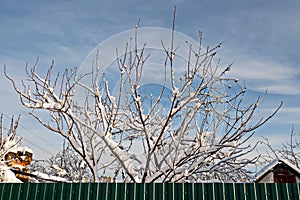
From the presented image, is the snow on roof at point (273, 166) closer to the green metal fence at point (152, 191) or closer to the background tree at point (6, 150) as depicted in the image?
the green metal fence at point (152, 191)

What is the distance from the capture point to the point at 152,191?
→ 352cm

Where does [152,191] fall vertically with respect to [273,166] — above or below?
below

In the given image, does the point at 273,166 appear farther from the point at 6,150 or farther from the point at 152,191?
the point at 6,150

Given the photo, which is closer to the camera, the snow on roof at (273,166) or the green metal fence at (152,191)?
the green metal fence at (152,191)

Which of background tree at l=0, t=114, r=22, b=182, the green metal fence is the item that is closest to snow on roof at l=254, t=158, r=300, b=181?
the green metal fence

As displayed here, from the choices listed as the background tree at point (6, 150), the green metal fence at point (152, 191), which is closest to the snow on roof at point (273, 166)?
the green metal fence at point (152, 191)

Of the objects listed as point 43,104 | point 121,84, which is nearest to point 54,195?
point 43,104

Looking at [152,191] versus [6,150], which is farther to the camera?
[6,150]

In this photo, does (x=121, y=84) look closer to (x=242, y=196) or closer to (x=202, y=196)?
(x=202, y=196)

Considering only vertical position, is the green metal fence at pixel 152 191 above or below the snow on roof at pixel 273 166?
below

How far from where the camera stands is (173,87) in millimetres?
4219

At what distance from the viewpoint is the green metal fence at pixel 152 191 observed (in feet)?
11.0

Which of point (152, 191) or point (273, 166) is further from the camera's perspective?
point (273, 166)

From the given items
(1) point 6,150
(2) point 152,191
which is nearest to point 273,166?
(2) point 152,191
